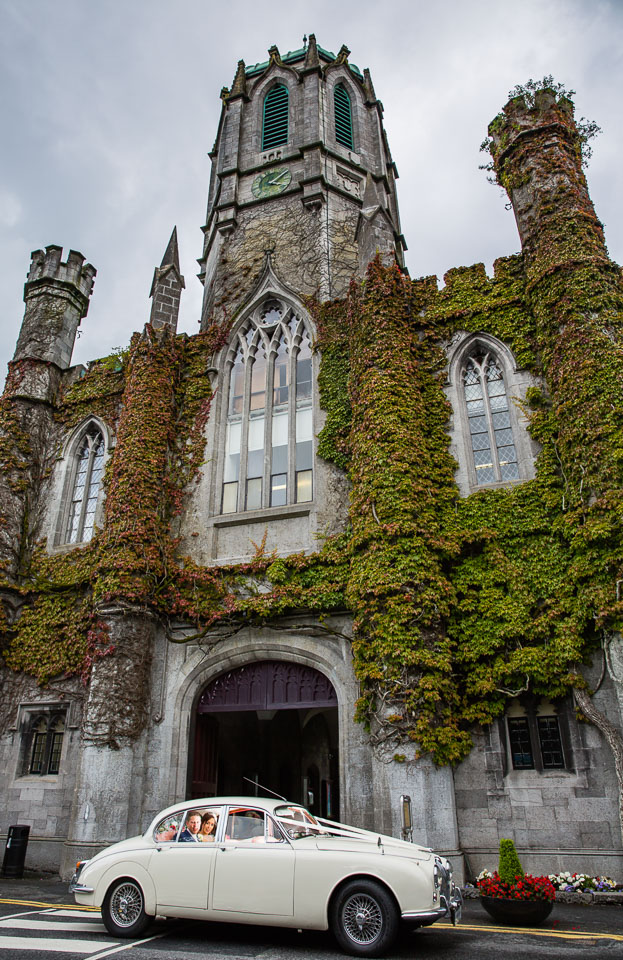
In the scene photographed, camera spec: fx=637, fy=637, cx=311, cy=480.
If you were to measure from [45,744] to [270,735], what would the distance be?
7171 mm

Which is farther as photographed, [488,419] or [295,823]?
[488,419]

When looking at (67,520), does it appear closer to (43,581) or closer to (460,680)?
(43,581)

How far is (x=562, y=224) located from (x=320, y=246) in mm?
6484

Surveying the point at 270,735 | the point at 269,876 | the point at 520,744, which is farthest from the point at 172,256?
the point at 269,876

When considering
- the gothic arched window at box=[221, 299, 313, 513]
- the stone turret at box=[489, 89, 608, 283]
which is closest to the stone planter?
the gothic arched window at box=[221, 299, 313, 513]

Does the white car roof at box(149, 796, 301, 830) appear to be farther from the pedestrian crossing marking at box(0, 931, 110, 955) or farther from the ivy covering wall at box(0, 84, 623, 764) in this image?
the ivy covering wall at box(0, 84, 623, 764)

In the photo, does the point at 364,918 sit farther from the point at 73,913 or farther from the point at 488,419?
the point at 488,419

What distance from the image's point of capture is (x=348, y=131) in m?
21.8

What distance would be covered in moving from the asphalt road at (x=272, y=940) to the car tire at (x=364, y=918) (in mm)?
187

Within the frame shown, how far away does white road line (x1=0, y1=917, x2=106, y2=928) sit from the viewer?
22.8ft

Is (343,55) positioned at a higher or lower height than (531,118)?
higher

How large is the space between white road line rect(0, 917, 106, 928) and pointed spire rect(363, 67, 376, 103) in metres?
24.7

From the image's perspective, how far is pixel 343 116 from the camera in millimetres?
22172

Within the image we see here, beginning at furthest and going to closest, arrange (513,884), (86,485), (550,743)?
(86,485) < (550,743) < (513,884)
